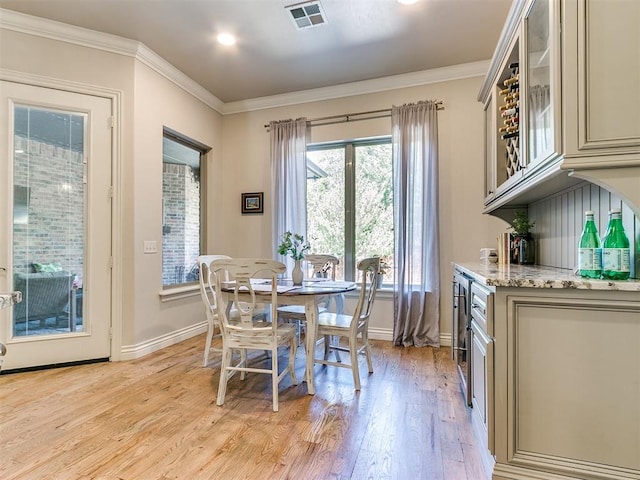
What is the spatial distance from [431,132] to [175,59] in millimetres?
2799

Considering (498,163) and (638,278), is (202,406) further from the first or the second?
(498,163)

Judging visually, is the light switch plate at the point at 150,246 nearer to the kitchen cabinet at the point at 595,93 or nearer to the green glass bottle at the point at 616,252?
the kitchen cabinet at the point at 595,93

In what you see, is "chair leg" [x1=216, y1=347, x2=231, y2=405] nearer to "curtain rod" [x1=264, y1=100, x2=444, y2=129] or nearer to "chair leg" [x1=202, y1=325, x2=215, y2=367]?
"chair leg" [x1=202, y1=325, x2=215, y2=367]

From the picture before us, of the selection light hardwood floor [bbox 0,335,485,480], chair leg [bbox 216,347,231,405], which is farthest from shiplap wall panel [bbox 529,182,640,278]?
chair leg [bbox 216,347,231,405]

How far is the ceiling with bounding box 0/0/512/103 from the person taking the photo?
265cm

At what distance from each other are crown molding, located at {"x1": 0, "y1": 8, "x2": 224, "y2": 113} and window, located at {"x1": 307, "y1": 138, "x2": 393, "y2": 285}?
71.0 inches

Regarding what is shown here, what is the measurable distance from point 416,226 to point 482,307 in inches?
78.1

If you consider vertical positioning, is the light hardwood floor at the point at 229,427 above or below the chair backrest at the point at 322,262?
below

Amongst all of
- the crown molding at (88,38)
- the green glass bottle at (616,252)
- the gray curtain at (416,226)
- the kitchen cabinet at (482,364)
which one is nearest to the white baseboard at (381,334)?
the gray curtain at (416,226)

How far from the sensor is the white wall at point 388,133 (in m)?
3.52

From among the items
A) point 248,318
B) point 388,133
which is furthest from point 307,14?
point 248,318

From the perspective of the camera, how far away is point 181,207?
400 centimetres

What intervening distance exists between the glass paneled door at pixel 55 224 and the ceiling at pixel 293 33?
0.74 metres

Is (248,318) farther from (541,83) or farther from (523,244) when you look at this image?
(541,83)
